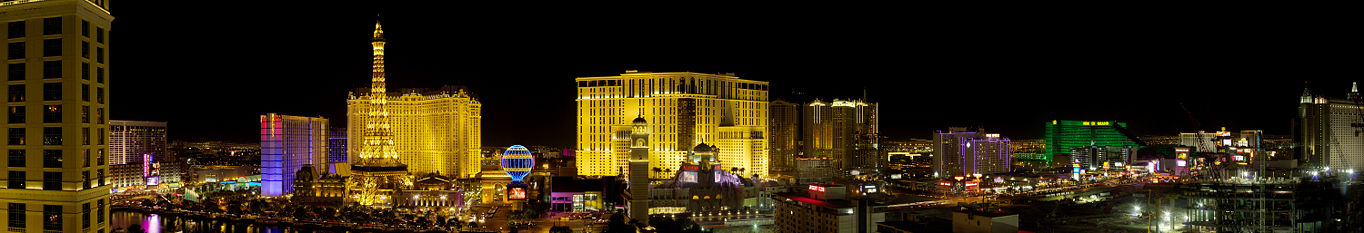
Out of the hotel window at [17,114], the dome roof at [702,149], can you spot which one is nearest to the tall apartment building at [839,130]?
the dome roof at [702,149]

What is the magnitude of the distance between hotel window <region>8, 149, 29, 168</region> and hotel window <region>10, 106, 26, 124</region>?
1.09 ft

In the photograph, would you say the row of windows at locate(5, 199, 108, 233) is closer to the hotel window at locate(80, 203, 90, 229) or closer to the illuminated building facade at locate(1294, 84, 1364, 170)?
the hotel window at locate(80, 203, 90, 229)

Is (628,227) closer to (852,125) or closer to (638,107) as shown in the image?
(638,107)

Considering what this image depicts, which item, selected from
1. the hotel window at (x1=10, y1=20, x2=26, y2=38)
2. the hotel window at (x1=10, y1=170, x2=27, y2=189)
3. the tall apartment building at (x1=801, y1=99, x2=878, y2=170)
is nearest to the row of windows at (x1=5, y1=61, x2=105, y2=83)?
the hotel window at (x1=10, y1=20, x2=26, y2=38)

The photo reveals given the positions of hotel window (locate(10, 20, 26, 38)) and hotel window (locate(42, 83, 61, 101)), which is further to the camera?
hotel window (locate(10, 20, 26, 38))

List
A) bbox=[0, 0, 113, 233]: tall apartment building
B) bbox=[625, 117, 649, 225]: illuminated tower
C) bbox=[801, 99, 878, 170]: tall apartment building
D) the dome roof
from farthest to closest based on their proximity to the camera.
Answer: bbox=[801, 99, 878, 170]: tall apartment building → the dome roof → bbox=[625, 117, 649, 225]: illuminated tower → bbox=[0, 0, 113, 233]: tall apartment building

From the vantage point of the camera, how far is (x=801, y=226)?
29.3 m

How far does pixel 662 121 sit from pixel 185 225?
22392 millimetres

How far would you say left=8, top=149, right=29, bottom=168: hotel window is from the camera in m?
A: 9.82

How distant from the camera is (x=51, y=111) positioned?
9617 mm

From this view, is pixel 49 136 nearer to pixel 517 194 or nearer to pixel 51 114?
pixel 51 114

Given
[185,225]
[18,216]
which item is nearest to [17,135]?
[18,216]

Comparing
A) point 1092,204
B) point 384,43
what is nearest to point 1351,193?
point 1092,204

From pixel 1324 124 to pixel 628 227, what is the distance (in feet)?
158
